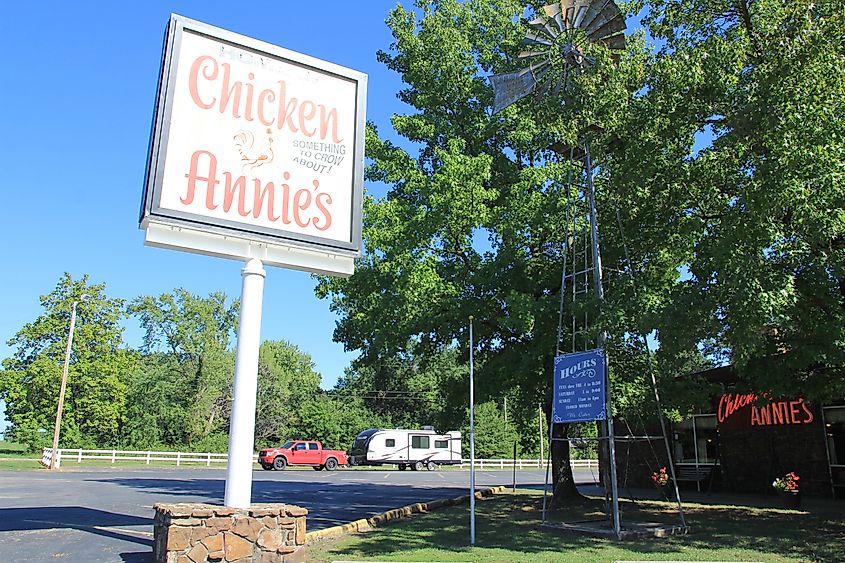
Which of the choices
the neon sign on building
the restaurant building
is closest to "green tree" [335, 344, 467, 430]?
the restaurant building

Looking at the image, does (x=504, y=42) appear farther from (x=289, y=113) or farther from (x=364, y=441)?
(x=364, y=441)

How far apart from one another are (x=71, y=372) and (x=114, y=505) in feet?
113

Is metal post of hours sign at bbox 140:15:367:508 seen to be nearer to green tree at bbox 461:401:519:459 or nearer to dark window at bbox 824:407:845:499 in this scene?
dark window at bbox 824:407:845:499

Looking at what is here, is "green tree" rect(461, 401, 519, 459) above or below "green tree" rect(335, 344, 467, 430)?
below

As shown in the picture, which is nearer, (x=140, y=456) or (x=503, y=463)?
(x=140, y=456)

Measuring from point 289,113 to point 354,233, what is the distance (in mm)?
2170

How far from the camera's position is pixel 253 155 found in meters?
10.3

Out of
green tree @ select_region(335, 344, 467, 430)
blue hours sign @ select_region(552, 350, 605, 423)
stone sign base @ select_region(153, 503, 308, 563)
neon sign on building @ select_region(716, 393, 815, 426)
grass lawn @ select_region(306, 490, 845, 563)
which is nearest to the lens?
stone sign base @ select_region(153, 503, 308, 563)

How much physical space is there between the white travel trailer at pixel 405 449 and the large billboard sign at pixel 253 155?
110 feet

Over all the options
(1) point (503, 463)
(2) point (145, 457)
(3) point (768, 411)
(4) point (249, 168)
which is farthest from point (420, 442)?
(4) point (249, 168)

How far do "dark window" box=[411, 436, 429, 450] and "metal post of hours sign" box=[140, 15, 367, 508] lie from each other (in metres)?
34.1

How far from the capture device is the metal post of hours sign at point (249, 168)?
964 cm

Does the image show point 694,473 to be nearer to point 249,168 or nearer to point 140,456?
point 249,168

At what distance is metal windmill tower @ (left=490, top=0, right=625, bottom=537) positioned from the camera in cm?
1417
